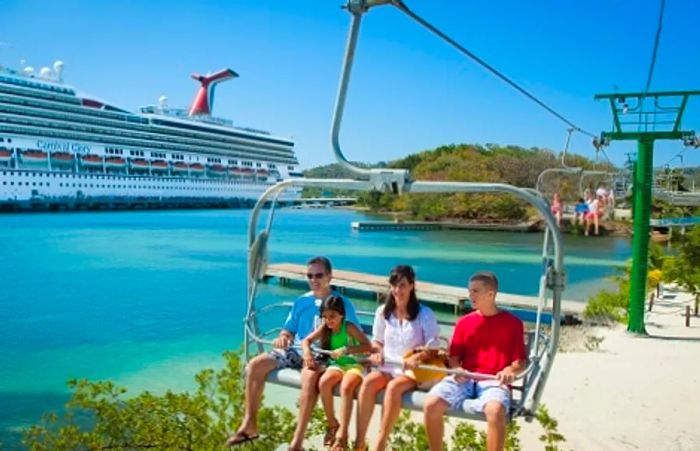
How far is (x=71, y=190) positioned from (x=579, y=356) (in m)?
55.3

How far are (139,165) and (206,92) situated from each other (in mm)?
20599

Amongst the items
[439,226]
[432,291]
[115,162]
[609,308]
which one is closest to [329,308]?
[609,308]

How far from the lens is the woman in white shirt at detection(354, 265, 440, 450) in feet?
9.61

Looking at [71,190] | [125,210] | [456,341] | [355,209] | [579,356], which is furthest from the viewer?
[355,209]

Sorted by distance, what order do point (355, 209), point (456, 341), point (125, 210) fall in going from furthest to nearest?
point (355, 209) → point (125, 210) → point (456, 341)

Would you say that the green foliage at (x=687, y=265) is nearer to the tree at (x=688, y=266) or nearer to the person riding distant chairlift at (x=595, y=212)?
the tree at (x=688, y=266)

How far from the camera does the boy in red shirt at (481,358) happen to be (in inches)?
111

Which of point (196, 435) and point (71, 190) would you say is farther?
point (71, 190)

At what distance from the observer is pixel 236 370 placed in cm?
479

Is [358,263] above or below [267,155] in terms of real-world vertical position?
below

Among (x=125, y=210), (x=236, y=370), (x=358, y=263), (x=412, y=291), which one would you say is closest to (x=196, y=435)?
(x=236, y=370)

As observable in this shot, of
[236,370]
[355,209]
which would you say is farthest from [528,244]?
[355,209]

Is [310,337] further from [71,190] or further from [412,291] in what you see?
[71,190]

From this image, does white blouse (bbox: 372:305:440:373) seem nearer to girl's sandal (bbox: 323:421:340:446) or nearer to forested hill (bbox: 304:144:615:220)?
girl's sandal (bbox: 323:421:340:446)
